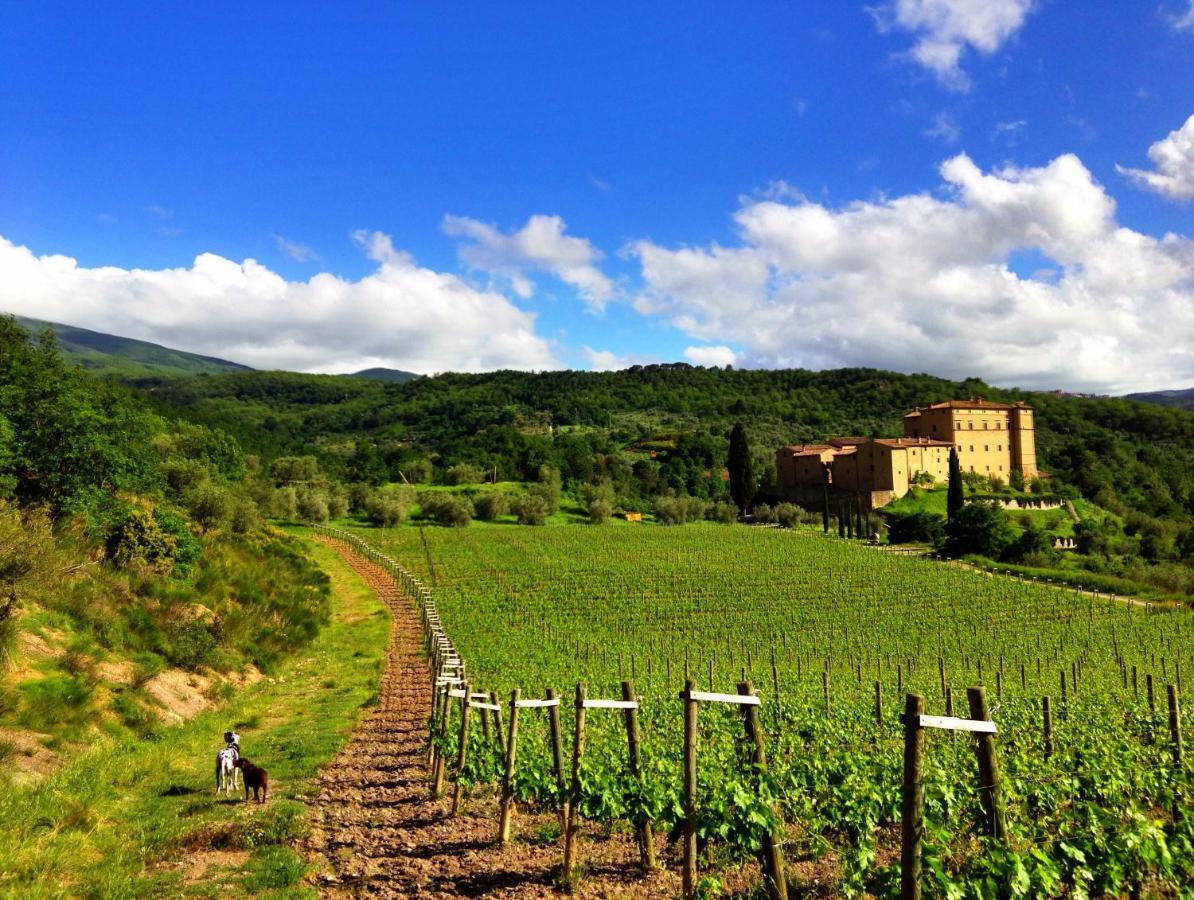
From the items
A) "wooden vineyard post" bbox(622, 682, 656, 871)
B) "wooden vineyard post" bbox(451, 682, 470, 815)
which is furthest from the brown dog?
"wooden vineyard post" bbox(622, 682, 656, 871)

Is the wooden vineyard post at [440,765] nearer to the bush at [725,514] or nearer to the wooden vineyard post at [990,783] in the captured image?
the wooden vineyard post at [990,783]

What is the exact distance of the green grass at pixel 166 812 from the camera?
7664 mm

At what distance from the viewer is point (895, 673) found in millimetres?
27266

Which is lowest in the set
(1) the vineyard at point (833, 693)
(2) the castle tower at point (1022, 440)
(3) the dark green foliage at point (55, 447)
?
(1) the vineyard at point (833, 693)

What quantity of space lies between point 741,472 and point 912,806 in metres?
94.8

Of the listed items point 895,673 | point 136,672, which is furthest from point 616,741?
point 895,673

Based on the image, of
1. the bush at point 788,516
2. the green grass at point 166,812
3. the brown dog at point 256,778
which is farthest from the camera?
the bush at point 788,516

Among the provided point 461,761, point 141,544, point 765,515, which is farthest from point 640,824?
point 765,515

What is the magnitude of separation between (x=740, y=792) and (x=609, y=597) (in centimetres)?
3702

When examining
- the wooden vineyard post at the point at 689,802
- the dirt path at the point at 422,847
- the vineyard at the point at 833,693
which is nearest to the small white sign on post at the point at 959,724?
the vineyard at the point at 833,693

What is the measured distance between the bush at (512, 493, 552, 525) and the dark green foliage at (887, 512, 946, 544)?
37.6 m

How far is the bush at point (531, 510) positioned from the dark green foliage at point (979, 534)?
41.8m

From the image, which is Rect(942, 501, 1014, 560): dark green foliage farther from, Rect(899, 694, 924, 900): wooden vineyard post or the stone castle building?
Rect(899, 694, 924, 900): wooden vineyard post

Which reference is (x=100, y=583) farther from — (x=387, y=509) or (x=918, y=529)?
(x=918, y=529)
